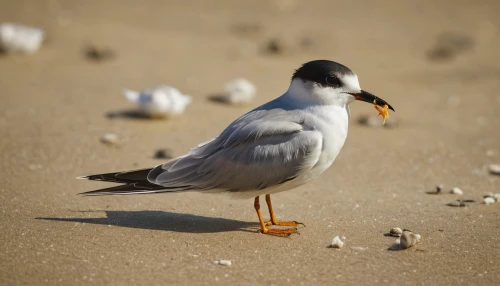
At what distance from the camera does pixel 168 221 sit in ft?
13.6

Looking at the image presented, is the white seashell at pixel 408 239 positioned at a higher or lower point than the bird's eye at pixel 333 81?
lower

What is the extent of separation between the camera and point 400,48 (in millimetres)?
9094

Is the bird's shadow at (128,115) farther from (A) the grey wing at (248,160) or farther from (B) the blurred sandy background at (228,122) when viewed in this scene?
(A) the grey wing at (248,160)

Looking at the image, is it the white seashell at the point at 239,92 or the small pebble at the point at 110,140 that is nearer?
the small pebble at the point at 110,140

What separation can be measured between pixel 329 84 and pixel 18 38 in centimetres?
489

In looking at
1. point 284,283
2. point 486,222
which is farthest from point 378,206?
point 284,283

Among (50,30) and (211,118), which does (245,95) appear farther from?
(50,30)

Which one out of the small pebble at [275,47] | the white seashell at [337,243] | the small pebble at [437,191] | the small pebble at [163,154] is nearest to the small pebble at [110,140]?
the small pebble at [163,154]

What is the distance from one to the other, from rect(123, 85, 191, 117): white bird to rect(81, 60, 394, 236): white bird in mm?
2100

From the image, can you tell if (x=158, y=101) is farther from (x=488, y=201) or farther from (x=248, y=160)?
(x=488, y=201)

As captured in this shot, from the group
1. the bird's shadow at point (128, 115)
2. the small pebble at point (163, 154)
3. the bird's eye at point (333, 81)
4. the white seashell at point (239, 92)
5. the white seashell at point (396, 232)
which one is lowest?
the white seashell at point (396, 232)

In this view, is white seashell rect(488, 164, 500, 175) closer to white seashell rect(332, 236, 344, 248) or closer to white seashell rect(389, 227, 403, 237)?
white seashell rect(389, 227, 403, 237)

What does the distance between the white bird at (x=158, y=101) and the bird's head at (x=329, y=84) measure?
2359mm

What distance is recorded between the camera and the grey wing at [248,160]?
387 cm
